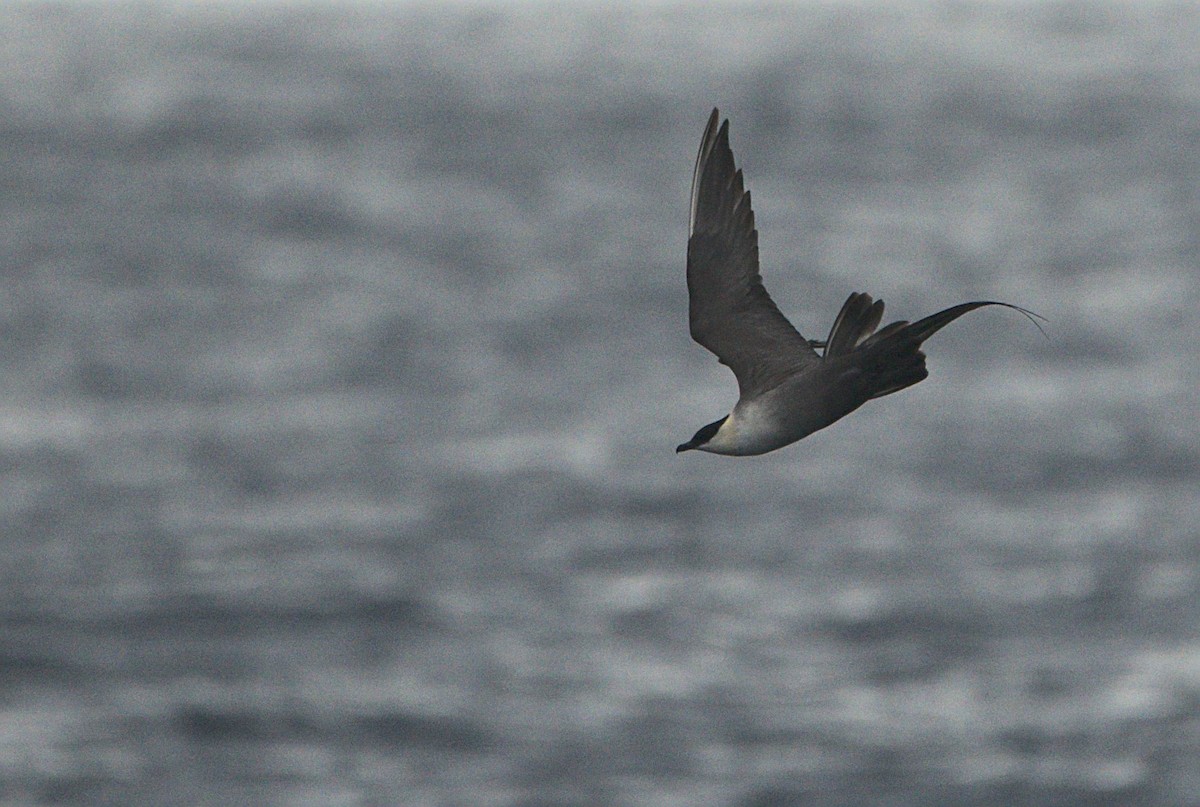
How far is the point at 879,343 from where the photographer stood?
44.4 feet

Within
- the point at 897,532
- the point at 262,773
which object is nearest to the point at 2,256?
the point at 262,773

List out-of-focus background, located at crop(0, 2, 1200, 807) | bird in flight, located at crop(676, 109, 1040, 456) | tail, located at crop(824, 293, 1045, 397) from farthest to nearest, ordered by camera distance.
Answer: out-of-focus background, located at crop(0, 2, 1200, 807)
bird in flight, located at crop(676, 109, 1040, 456)
tail, located at crop(824, 293, 1045, 397)

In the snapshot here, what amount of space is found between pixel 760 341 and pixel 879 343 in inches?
76.8

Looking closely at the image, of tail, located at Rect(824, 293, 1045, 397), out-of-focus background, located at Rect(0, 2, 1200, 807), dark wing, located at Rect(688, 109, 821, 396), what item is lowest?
tail, located at Rect(824, 293, 1045, 397)

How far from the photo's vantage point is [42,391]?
16975 centimetres

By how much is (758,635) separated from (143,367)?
Result: 179 feet

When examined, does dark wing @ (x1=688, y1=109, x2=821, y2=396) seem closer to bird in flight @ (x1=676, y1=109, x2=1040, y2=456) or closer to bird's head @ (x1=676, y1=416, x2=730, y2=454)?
bird in flight @ (x1=676, y1=109, x2=1040, y2=456)

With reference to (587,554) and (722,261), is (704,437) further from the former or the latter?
(587,554)

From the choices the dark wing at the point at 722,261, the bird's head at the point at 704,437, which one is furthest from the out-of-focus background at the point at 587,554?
the bird's head at the point at 704,437

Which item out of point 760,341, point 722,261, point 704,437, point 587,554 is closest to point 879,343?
point 704,437

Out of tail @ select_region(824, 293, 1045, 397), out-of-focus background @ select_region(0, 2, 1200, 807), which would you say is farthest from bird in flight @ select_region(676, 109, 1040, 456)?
out-of-focus background @ select_region(0, 2, 1200, 807)

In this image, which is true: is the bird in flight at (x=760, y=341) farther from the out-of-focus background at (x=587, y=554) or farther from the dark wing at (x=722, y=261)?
the out-of-focus background at (x=587, y=554)

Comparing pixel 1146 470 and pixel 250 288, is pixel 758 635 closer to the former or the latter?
pixel 1146 470

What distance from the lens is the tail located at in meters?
13.5
